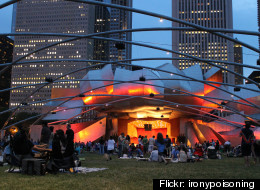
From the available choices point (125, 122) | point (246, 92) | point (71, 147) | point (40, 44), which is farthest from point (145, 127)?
point (40, 44)

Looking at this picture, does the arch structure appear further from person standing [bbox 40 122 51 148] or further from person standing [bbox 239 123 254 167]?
person standing [bbox 40 122 51 148]

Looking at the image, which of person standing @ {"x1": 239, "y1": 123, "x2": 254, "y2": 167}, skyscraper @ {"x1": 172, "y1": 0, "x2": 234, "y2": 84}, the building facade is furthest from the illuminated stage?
the building facade

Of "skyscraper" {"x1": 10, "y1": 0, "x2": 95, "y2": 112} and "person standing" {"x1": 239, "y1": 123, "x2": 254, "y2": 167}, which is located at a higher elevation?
"skyscraper" {"x1": 10, "y1": 0, "x2": 95, "y2": 112}

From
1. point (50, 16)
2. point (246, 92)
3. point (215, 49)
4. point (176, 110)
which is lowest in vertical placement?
point (176, 110)

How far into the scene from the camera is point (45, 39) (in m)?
139

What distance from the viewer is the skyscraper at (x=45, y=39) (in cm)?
14062

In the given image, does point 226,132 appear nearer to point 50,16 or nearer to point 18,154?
point 18,154

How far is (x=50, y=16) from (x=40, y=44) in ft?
49.1

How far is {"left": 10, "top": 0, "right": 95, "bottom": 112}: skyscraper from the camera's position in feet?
461

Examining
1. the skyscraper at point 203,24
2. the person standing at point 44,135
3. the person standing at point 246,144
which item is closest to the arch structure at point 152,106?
the person standing at point 246,144

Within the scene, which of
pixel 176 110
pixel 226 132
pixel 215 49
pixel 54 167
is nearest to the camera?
pixel 54 167

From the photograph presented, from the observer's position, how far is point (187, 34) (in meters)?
117

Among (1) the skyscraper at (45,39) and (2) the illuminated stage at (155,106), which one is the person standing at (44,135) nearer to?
(2) the illuminated stage at (155,106)

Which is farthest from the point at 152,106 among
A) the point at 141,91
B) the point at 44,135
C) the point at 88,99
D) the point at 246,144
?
the point at 44,135
